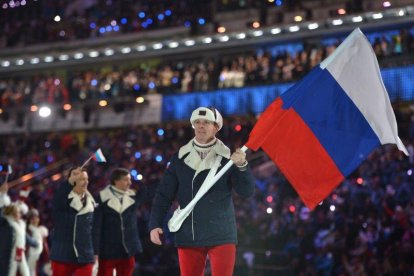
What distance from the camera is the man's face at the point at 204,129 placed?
21.3 feet

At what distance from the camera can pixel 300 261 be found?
1418 centimetres

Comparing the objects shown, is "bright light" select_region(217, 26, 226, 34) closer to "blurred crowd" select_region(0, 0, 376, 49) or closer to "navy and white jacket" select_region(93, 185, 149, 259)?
"blurred crowd" select_region(0, 0, 376, 49)

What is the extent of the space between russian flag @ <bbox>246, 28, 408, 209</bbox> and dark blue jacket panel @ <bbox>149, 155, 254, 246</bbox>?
41cm

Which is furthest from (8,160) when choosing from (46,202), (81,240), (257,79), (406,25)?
(81,240)

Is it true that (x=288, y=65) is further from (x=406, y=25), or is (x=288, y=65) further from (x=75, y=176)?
(x=75, y=176)

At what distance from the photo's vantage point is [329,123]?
22.4 ft

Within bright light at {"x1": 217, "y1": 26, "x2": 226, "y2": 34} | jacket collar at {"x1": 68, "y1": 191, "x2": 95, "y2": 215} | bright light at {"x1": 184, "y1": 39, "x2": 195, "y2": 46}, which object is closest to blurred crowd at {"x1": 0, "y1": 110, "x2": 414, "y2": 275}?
jacket collar at {"x1": 68, "y1": 191, "x2": 95, "y2": 215}

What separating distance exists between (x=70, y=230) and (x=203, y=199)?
10.1ft

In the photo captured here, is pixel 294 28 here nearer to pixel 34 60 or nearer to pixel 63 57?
pixel 63 57

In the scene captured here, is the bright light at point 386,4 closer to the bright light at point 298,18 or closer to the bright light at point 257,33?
the bright light at point 298,18

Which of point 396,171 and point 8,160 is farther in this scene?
point 8,160

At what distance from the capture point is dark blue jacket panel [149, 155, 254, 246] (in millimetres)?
6391

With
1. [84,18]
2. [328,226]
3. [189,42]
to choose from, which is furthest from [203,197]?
[84,18]

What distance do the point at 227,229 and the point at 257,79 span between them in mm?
17853
